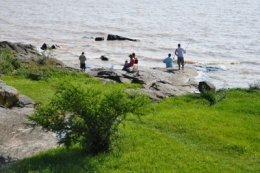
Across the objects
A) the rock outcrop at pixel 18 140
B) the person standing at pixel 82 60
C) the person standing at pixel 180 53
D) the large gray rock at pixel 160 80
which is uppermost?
the person standing at pixel 180 53

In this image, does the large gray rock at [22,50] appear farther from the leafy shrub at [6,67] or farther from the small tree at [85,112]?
the small tree at [85,112]

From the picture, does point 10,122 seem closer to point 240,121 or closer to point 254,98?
point 240,121

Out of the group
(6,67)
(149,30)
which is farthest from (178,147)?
(149,30)

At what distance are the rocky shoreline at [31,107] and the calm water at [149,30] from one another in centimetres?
324

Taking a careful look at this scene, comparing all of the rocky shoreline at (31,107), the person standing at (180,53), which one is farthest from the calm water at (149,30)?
the rocky shoreline at (31,107)

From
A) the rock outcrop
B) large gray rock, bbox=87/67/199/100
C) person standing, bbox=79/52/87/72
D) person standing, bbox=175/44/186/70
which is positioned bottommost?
the rock outcrop

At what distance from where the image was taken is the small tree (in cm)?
1219

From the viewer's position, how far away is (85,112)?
40.0ft

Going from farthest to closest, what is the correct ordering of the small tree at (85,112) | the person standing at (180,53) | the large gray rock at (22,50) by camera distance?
the large gray rock at (22,50)
the person standing at (180,53)
the small tree at (85,112)

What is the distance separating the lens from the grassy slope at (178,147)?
11.8 meters

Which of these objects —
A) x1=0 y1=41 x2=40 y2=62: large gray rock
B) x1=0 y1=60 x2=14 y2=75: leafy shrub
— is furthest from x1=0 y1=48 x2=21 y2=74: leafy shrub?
x1=0 y1=41 x2=40 y2=62: large gray rock

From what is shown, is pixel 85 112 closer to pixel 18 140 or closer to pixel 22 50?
pixel 18 140

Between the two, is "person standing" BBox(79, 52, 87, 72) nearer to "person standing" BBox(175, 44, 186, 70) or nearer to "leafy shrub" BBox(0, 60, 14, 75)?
"leafy shrub" BBox(0, 60, 14, 75)

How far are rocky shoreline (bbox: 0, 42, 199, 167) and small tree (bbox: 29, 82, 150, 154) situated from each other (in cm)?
128
